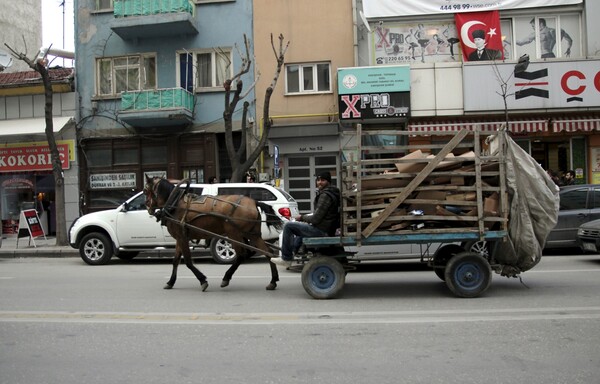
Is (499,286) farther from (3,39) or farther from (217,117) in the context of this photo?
(3,39)

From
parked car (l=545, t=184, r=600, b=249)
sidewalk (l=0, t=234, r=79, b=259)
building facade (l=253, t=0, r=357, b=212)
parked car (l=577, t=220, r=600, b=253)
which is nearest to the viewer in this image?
parked car (l=577, t=220, r=600, b=253)

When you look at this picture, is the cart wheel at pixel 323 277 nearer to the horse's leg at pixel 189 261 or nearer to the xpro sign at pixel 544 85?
the horse's leg at pixel 189 261

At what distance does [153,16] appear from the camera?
19641mm

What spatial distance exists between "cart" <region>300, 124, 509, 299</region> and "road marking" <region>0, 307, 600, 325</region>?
34.0 inches

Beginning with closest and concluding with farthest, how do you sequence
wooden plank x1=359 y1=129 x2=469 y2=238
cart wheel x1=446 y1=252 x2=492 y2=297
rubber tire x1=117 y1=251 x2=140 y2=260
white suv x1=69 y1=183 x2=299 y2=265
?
wooden plank x1=359 y1=129 x2=469 y2=238
cart wheel x1=446 y1=252 x2=492 y2=297
white suv x1=69 y1=183 x2=299 y2=265
rubber tire x1=117 y1=251 x2=140 y2=260

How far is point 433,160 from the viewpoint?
24.4 ft

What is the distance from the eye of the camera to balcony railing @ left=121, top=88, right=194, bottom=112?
1941 centimetres

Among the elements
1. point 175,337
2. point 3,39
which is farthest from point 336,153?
point 3,39

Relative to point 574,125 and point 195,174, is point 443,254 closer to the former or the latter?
point 574,125

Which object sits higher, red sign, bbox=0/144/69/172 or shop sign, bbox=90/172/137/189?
red sign, bbox=0/144/69/172

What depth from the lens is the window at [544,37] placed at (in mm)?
19078

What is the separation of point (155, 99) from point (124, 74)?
283 cm

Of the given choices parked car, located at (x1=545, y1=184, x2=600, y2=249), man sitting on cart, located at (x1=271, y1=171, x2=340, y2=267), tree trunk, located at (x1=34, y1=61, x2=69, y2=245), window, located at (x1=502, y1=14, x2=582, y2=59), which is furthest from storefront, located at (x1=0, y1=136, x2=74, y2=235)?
parked car, located at (x1=545, y1=184, x2=600, y2=249)

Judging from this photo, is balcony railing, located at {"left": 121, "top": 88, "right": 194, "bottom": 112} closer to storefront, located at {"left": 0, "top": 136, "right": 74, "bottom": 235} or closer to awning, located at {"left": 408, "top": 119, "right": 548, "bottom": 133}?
storefront, located at {"left": 0, "top": 136, "right": 74, "bottom": 235}
